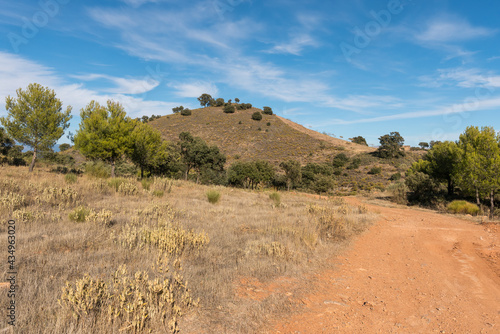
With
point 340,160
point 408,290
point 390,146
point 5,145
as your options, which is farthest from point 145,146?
point 390,146

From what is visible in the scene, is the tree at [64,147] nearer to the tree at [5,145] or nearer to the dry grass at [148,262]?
the tree at [5,145]

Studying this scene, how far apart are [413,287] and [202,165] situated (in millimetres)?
32592

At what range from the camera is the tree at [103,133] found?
66.9ft

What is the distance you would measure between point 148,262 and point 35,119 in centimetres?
2104

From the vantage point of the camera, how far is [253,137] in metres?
65.3

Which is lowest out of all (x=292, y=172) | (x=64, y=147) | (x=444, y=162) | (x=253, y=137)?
(x=292, y=172)

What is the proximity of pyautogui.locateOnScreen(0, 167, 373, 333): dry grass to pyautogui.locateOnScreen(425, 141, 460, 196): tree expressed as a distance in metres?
20.2

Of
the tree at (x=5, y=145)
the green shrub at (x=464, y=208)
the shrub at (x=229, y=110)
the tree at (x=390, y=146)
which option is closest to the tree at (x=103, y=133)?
the tree at (x=5, y=145)

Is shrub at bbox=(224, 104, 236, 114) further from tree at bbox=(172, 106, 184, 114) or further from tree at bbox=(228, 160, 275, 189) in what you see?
tree at bbox=(228, 160, 275, 189)

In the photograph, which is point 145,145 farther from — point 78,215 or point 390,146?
point 390,146

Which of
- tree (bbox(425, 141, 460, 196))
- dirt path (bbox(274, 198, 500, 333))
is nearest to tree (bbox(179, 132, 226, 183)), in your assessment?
tree (bbox(425, 141, 460, 196))

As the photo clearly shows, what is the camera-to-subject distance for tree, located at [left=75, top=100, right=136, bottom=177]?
2041 centimetres

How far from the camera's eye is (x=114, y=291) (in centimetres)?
340

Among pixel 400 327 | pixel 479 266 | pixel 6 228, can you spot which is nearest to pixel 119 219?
pixel 6 228
